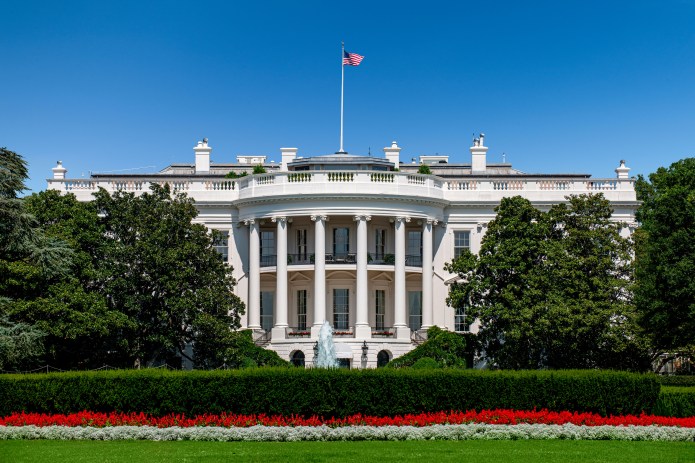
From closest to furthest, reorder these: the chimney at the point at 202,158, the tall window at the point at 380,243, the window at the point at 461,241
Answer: the tall window at the point at 380,243 → the window at the point at 461,241 → the chimney at the point at 202,158

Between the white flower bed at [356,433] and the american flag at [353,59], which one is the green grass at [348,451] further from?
the american flag at [353,59]

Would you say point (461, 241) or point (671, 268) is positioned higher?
point (461, 241)

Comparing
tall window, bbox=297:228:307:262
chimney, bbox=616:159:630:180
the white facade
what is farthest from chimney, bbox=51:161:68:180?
chimney, bbox=616:159:630:180

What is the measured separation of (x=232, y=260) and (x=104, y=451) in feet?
115

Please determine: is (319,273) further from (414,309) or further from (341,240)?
(414,309)

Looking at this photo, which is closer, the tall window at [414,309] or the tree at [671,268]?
the tree at [671,268]

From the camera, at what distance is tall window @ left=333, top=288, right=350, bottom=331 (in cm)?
5994

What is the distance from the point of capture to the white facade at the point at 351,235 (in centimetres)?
5788

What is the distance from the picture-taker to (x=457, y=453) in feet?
86.5

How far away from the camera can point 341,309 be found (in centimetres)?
6034

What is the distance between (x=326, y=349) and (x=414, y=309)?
830 centimetres

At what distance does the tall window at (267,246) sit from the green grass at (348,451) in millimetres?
32666

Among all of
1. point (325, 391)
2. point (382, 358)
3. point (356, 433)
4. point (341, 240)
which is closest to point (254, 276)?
point (341, 240)

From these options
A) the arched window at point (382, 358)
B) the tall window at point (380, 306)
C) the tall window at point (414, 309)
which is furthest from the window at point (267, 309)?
the tall window at point (414, 309)
